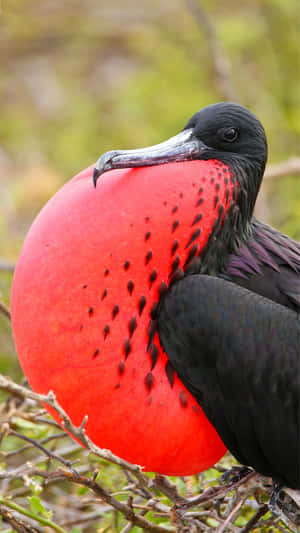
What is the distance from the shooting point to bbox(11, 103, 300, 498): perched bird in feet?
7.54

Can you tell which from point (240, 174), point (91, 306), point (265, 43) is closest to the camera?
point (91, 306)

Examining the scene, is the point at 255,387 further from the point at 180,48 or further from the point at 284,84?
the point at 180,48

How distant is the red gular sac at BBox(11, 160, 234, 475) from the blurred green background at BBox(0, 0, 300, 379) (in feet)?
4.82

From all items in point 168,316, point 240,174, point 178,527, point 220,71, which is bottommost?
point 178,527

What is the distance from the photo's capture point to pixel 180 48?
6.88m

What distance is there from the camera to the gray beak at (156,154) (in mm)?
2376

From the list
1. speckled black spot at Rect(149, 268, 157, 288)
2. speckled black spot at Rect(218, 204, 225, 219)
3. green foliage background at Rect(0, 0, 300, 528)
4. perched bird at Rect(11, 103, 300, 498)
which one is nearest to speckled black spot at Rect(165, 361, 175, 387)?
perched bird at Rect(11, 103, 300, 498)

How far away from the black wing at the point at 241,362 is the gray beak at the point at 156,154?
1.21 ft

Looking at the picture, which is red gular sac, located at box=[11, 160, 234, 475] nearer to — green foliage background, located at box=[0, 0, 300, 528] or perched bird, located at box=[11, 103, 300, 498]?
perched bird, located at box=[11, 103, 300, 498]

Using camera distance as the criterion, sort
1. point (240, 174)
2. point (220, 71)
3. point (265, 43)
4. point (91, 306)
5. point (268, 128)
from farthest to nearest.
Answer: point (265, 43) → point (268, 128) → point (220, 71) → point (240, 174) → point (91, 306)

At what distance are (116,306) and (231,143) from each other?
690mm

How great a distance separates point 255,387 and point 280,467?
0.25 metres

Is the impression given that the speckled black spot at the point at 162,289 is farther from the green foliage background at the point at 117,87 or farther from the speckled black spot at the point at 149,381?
the green foliage background at the point at 117,87

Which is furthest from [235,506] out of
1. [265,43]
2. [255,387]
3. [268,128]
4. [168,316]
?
[265,43]
